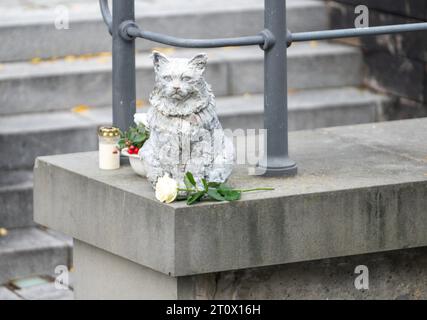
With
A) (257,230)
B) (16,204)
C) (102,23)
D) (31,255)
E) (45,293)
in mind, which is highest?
(102,23)

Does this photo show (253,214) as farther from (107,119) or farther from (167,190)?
(107,119)

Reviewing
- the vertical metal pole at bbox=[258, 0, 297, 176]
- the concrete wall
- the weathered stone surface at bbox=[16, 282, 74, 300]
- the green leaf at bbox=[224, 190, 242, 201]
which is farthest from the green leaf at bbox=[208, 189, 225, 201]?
the concrete wall

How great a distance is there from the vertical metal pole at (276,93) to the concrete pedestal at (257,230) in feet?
0.28

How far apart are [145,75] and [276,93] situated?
3360 mm

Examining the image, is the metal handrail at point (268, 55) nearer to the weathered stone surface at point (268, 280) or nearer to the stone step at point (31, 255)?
the weathered stone surface at point (268, 280)

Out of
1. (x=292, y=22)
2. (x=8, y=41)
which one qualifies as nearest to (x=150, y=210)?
(x=8, y=41)

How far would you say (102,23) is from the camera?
9883mm

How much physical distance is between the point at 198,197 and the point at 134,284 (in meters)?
0.71

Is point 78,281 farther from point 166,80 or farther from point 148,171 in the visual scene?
point 166,80

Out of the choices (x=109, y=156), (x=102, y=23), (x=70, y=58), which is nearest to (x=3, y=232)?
(x=70, y=58)

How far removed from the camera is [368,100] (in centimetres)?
997

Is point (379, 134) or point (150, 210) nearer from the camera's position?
point (150, 210)

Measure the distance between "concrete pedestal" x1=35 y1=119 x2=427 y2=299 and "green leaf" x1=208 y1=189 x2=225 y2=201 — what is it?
0.04 m

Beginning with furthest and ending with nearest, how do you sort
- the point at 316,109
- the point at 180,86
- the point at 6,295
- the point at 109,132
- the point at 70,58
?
the point at 70,58 < the point at 316,109 < the point at 6,295 < the point at 109,132 < the point at 180,86
